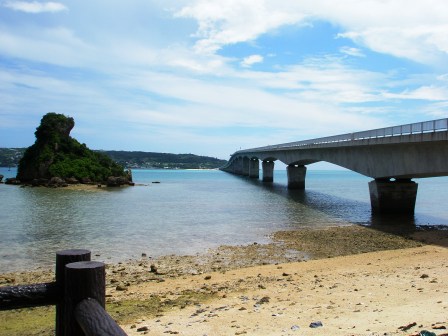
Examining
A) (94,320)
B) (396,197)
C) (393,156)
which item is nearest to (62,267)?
(94,320)

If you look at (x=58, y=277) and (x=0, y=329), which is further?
(x=0, y=329)

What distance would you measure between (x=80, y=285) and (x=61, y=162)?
77.9 metres

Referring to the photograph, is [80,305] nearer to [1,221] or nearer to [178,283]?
Answer: [178,283]

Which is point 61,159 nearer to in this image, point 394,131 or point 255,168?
point 255,168

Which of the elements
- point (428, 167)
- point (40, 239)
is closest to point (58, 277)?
point (40, 239)

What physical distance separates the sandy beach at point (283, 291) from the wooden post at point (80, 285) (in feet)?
17.2

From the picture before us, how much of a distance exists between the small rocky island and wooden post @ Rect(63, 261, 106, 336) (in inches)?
2653

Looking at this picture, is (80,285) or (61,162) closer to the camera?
(80,285)

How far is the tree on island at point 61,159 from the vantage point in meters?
73.2

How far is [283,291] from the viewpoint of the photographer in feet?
35.2

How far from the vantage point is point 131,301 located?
33.6ft

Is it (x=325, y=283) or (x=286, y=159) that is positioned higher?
(x=286, y=159)

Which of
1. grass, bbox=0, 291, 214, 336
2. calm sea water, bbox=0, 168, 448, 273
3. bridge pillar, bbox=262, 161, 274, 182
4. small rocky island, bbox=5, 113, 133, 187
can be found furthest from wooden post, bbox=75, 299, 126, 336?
bridge pillar, bbox=262, 161, 274, 182

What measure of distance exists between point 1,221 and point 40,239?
27.5ft
